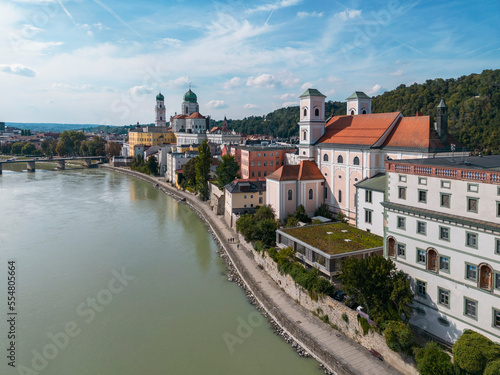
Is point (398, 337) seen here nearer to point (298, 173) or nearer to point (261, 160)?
point (298, 173)

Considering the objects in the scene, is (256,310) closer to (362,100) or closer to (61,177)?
(362,100)

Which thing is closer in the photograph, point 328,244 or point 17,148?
point 328,244

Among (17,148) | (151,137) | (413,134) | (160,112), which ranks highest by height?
(160,112)

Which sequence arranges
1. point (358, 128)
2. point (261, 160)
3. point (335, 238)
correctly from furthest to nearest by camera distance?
point (261, 160), point (358, 128), point (335, 238)

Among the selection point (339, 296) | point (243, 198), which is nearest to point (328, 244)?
point (339, 296)

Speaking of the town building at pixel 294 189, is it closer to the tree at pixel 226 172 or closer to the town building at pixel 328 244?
the town building at pixel 328 244

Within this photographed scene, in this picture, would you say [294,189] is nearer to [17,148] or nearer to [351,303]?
[351,303]

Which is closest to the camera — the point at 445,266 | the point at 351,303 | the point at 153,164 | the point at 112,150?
the point at 445,266

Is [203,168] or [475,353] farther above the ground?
[203,168]
